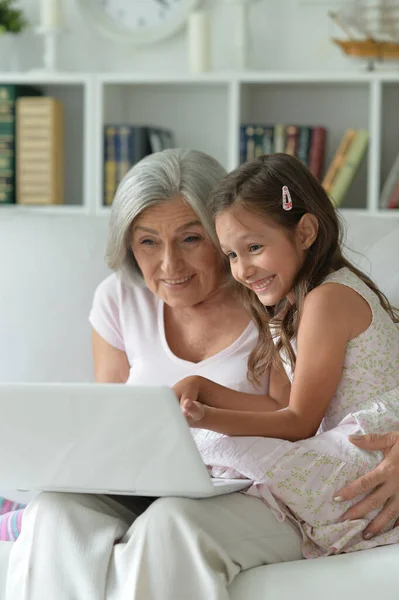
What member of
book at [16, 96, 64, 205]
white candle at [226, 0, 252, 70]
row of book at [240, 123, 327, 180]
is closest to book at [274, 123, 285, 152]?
row of book at [240, 123, 327, 180]

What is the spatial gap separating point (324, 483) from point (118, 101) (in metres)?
2.11

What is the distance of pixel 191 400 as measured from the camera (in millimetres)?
1445

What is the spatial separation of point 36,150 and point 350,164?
1.02 m

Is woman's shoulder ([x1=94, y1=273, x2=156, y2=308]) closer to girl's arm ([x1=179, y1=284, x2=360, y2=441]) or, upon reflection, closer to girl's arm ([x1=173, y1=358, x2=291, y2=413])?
girl's arm ([x1=173, y1=358, x2=291, y2=413])

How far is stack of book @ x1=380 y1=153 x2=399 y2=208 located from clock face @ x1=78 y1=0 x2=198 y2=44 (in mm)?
873

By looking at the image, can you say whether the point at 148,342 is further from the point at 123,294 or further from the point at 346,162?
the point at 346,162

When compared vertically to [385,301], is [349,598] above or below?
below

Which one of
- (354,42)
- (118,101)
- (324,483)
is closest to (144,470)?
(324,483)

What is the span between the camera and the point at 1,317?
80.3 inches

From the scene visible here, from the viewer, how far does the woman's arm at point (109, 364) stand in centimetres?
193

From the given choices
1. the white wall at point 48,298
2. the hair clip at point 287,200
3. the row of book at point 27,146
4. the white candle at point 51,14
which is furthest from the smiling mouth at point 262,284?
the white candle at point 51,14

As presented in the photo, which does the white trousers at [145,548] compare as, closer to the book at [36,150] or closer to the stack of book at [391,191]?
the stack of book at [391,191]

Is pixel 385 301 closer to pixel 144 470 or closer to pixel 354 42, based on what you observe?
pixel 144 470

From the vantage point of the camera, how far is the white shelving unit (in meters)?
2.94
